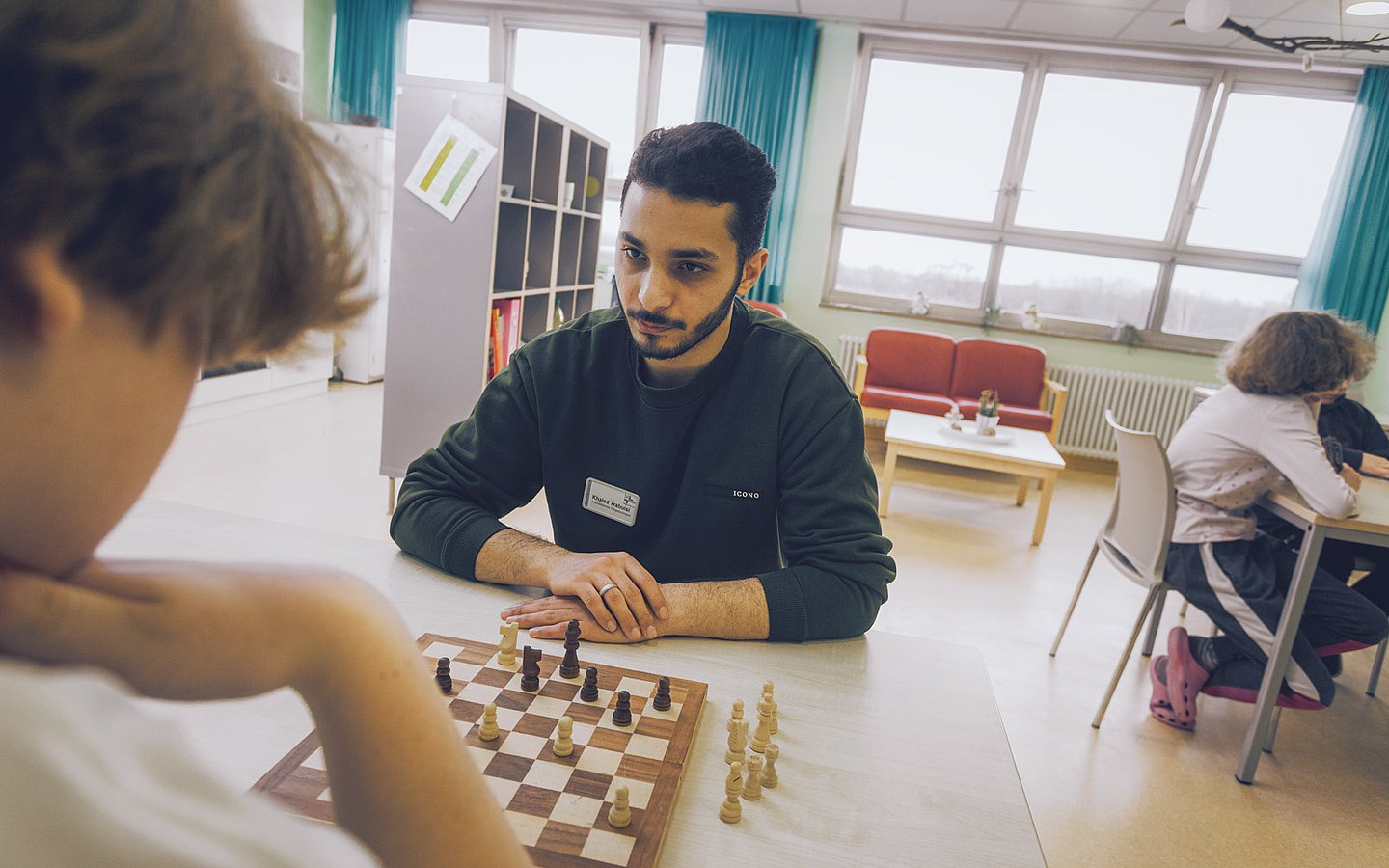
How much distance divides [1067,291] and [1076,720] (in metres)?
4.65

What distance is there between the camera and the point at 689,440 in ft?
4.73

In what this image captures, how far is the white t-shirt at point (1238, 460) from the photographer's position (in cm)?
233

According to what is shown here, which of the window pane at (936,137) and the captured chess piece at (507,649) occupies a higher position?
the window pane at (936,137)

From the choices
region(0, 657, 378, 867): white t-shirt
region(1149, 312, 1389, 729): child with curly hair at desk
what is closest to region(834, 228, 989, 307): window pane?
region(1149, 312, 1389, 729): child with curly hair at desk

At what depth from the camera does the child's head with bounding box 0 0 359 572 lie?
0.85ft

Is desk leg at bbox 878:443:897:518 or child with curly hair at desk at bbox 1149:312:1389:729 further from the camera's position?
desk leg at bbox 878:443:897:518

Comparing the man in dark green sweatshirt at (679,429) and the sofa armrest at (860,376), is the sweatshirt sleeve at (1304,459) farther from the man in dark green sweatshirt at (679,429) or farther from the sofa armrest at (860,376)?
the sofa armrest at (860,376)

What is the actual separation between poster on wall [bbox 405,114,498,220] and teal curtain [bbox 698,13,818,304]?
125 inches

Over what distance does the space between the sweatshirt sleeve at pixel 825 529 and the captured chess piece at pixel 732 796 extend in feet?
1.12

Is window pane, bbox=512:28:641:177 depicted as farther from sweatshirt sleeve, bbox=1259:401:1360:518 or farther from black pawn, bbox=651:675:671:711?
black pawn, bbox=651:675:671:711

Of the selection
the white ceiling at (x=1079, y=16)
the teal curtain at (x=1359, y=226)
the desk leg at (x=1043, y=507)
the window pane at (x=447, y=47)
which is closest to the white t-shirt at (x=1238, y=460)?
the desk leg at (x=1043, y=507)

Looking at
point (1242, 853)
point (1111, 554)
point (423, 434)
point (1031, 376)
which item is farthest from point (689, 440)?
point (1031, 376)

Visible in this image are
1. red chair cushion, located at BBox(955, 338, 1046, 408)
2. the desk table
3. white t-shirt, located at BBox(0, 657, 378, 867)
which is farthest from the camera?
red chair cushion, located at BBox(955, 338, 1046, 408)

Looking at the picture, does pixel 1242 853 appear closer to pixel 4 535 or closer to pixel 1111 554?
pixel 1111 554
